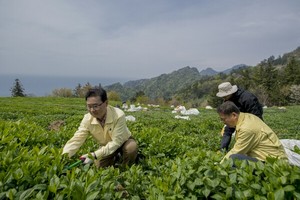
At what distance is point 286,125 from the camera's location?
12906 millimetres

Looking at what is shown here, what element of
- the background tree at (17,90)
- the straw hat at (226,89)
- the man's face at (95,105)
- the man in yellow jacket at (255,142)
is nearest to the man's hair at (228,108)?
the man in yellow jacket at (255,142)

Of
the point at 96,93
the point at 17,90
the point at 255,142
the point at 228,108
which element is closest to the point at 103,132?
the point at 96,93

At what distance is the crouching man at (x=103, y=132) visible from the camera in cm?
352

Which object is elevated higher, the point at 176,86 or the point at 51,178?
the point at 51,178

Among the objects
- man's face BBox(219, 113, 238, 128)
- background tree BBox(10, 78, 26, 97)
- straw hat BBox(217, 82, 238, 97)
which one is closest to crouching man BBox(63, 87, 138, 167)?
man's face BBox(219, 113, 238, 128)

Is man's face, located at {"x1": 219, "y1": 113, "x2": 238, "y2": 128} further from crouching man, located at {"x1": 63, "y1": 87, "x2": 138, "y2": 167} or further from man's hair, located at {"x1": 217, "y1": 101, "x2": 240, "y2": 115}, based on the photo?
crouching man, located at {"x1": 63, "y1": 87, "x2": 138, "y2": 167}

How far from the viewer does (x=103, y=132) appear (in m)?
3.92

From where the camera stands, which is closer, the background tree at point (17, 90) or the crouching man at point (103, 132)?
the crouching man at point (103, 132)

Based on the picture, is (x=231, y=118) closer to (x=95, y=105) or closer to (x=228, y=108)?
(x=228, y=108)

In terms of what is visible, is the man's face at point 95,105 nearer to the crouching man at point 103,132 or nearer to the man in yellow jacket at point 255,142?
the crouching man at point 103,132

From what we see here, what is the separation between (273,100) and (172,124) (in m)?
40.1

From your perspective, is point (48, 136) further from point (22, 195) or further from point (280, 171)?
point (280, 171)

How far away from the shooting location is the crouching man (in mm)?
3523

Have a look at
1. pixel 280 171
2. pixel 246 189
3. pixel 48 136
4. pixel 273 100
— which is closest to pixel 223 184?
pixel 246 189
